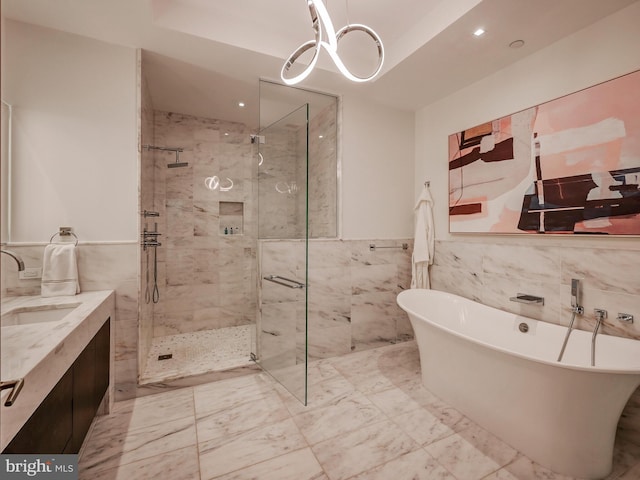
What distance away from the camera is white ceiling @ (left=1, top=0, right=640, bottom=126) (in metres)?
1.87

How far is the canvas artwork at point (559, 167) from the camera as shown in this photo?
72.6 inches

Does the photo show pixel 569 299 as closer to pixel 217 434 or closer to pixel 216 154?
pixel 217 434

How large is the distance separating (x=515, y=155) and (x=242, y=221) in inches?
119

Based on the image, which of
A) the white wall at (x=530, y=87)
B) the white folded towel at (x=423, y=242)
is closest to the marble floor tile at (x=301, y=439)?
the white folded towel at (x=423, y=242)

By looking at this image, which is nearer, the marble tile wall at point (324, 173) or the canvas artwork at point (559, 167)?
the canvas artwork at point (559, 167)

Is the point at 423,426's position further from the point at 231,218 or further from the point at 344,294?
the point at 231,218

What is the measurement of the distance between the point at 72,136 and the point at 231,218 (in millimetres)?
1942

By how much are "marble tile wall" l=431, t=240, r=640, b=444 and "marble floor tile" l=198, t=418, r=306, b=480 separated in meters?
1.97

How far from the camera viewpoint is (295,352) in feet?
7.38

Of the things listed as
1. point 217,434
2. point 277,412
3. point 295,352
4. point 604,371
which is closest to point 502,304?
point 604,371

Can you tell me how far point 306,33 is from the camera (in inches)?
94.7

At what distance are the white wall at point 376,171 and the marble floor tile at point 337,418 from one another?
5.00 ft

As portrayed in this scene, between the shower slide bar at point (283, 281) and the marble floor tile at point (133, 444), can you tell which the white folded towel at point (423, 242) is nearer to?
the shower slide bar at point (283, 281)

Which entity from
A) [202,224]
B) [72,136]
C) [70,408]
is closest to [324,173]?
[202,224]
